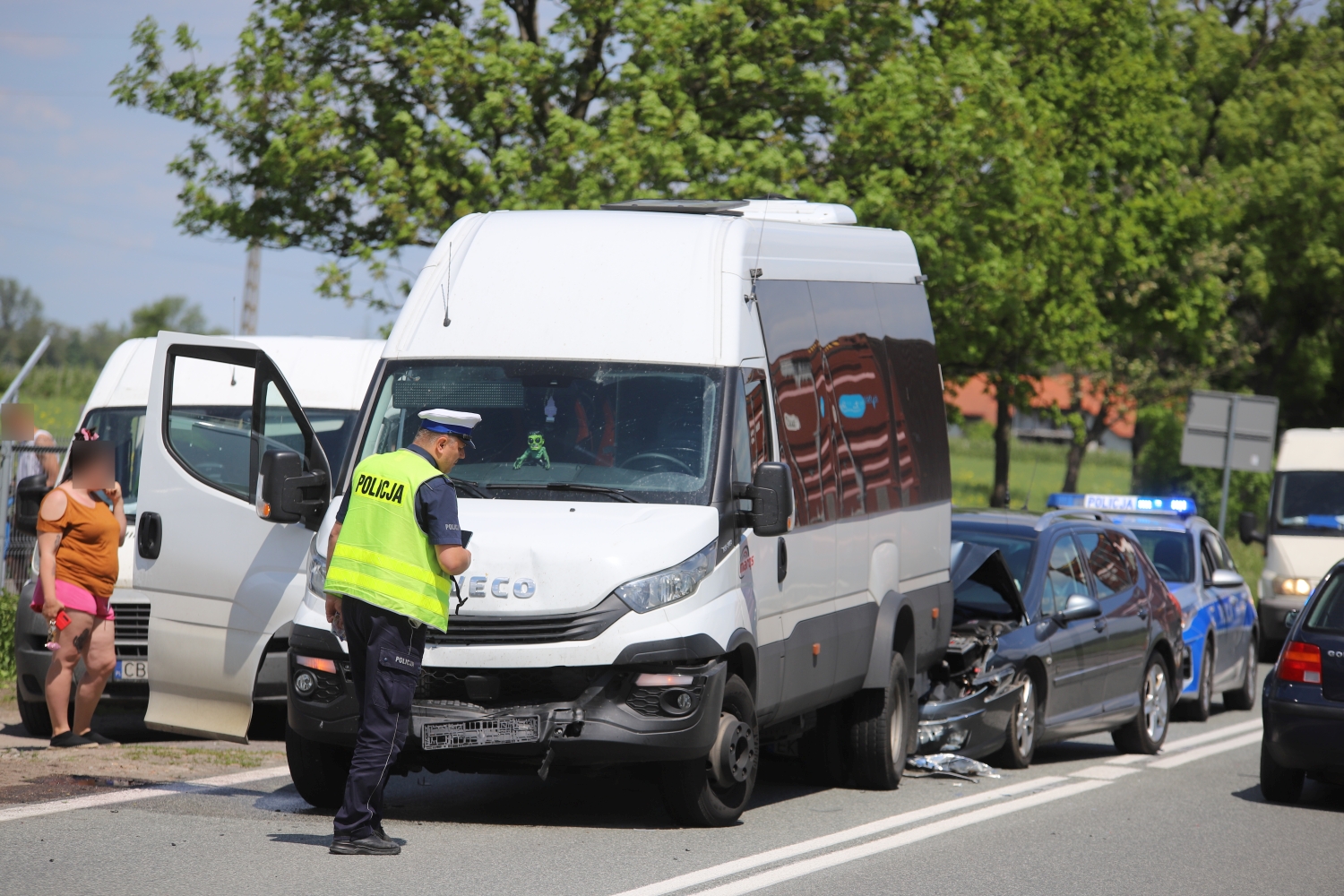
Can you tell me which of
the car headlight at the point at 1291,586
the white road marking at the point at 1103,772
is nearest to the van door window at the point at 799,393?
the white road marking at the point at 1103,772

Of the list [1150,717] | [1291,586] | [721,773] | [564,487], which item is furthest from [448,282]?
[1291,586]

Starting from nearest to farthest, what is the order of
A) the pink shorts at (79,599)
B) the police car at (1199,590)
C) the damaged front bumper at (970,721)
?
the pink shorts at (79,599)
the damaged front bumper at (970,721)
the police car at (1199,590)

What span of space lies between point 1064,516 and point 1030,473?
4940 cm

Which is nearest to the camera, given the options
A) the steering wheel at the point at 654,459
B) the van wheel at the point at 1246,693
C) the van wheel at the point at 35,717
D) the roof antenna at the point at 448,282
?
the steering wheel at the point at 654,459

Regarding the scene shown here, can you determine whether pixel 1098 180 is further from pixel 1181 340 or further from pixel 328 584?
pixel 328 584

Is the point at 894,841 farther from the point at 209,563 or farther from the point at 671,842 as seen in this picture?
the point at 209,563

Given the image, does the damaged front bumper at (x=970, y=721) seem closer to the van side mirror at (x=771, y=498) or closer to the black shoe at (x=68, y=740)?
the van side mirror at (x=771, y=498)

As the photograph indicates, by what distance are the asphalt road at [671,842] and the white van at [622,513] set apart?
384mm

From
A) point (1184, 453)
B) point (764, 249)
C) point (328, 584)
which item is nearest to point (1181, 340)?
point (1184, 453)

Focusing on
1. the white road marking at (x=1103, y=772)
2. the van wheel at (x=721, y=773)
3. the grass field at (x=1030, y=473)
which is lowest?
the grass field at (x=1030, y=473)

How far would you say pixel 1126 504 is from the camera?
16.7m

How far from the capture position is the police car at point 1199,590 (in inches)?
591

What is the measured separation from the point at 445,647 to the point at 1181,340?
96.3ft

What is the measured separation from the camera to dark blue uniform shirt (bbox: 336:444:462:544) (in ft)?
22.6
